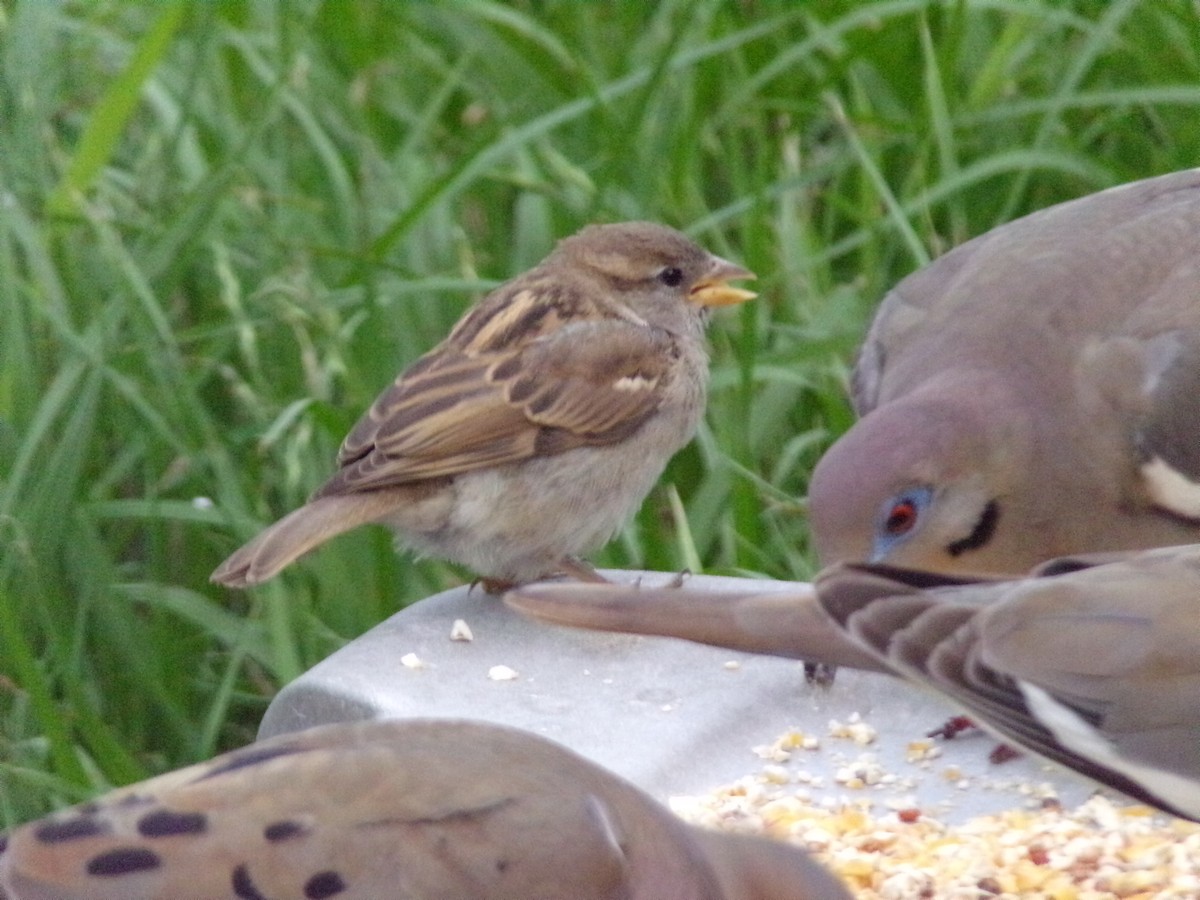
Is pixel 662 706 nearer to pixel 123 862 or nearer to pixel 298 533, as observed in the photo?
pixel 298 533

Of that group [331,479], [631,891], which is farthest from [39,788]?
[631,891]

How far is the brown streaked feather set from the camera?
392cm

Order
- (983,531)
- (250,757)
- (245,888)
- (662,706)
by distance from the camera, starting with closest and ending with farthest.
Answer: (245,888) < (250,757) < (662,706) < (983,531)

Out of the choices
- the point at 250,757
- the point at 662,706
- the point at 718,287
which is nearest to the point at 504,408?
the point at 718,287

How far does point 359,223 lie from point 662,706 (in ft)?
6.30

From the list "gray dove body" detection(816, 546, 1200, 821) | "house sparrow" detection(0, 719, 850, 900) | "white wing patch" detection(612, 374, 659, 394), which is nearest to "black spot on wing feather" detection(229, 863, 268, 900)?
"house sparrow" detection(0, 719, 850, 900)

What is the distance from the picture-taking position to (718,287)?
4.41 metres

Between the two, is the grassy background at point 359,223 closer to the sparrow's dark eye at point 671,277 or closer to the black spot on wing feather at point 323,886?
the sparrow's dark eye at point 671,277

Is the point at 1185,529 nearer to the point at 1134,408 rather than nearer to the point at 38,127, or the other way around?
→ the point at 1134,408

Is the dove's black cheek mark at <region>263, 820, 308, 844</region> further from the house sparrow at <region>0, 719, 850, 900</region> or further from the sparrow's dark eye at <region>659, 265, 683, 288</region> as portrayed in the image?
the sparrow's dark eye at <region>659, 265, 683, 288</region>

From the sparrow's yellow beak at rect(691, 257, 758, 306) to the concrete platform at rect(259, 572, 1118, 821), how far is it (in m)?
0.83

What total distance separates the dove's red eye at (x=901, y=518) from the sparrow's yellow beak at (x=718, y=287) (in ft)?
3.22

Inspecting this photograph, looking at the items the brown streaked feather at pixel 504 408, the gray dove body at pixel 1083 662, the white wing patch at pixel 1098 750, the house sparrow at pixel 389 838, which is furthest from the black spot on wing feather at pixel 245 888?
the brown streaked feather at pixel 504 408

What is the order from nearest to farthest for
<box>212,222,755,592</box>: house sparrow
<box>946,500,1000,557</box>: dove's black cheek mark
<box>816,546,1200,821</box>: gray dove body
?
1. <box>816,546,1200,821</box>: gray dove body
2. <box>946,500,1000,557</box>: dove's black cheek mark
3. <box>212,222,755,592</box>: house sparrow
